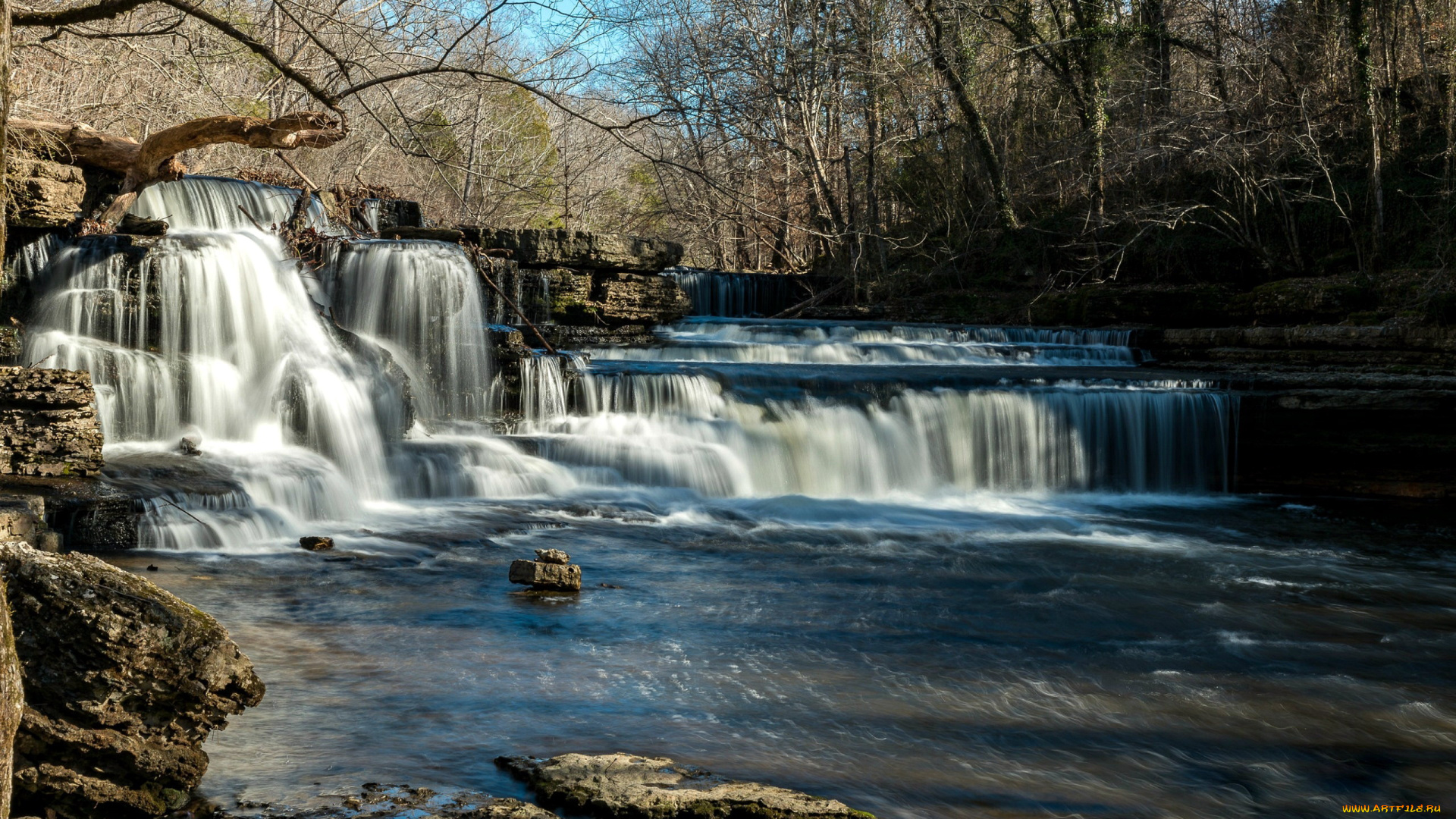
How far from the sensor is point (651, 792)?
12.4 ft

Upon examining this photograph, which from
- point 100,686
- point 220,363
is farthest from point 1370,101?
point 100,686

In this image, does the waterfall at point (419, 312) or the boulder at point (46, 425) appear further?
the waterfall at point (419, 312)

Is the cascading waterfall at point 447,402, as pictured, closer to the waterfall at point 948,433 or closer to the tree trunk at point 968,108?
the waterfall at point 948,433

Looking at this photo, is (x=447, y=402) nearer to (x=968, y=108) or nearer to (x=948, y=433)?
(x=948, y=433)

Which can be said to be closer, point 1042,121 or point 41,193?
point 41,193

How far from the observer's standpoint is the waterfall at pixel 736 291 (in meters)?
22.8

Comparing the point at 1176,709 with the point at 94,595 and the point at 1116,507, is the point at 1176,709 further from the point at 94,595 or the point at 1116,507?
the point at 1116,507

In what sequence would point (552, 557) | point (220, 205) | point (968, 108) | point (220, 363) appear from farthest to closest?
point (968, 108) → point (220, 205) → point (220, 363) → point (552, 557)

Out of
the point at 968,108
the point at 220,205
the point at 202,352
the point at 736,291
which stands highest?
the point at 968,108

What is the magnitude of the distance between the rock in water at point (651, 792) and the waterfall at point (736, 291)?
18498 millimetres

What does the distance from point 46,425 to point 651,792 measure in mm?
A: 6450

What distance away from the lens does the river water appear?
4.50m

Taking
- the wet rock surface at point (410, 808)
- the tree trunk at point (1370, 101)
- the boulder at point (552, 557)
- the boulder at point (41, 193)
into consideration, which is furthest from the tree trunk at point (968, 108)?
the wet rock surface at point (410, 808)

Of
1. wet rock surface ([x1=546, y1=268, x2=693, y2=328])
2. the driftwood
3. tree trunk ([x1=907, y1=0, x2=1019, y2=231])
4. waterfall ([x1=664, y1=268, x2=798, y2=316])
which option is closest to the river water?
the driftwood
